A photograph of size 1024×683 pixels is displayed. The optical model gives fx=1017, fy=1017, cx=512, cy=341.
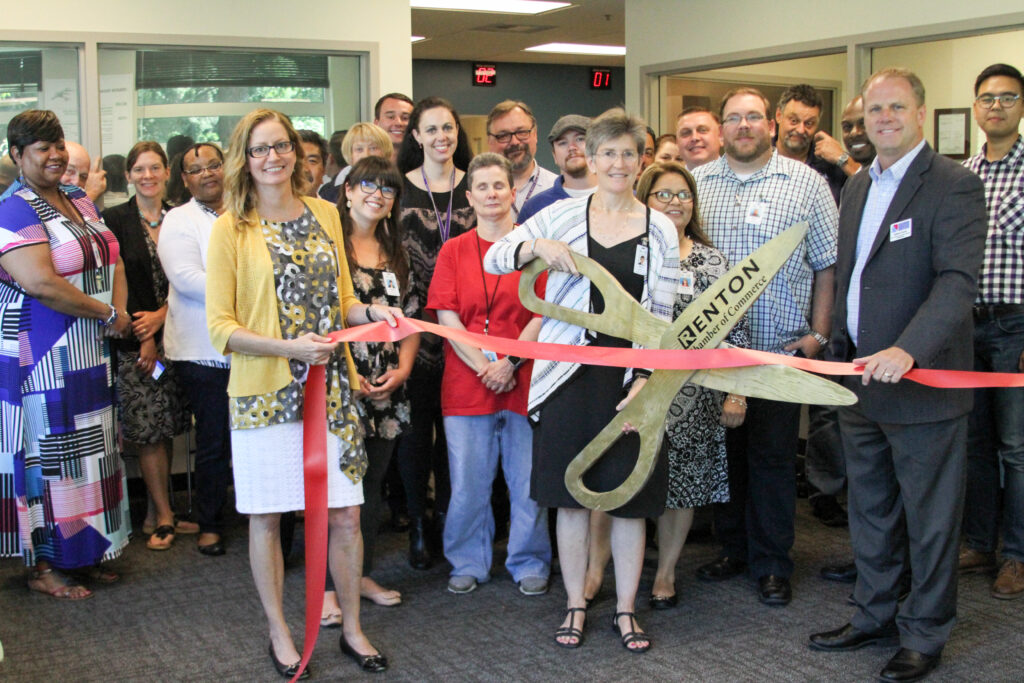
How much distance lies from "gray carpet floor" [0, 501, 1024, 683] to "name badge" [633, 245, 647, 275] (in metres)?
1.20

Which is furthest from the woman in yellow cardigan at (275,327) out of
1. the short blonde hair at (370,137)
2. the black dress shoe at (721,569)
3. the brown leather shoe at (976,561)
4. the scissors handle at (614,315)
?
the brown leather shoe at (976,561)

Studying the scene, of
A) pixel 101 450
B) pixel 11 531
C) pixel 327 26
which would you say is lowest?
pixel 11 531

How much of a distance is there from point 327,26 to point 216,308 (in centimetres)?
391

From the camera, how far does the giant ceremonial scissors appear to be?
267 cm

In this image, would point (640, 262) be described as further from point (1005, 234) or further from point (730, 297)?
point (1005, 234)

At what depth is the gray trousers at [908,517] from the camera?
296 centimetres

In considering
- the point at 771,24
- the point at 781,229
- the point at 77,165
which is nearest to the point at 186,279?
the point at 77,165

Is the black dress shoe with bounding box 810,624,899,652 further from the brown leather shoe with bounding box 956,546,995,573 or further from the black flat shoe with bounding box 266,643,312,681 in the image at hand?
the black flat shoe with bounding box 266,643,312,681

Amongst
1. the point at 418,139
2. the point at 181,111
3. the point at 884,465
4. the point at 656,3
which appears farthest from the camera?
the point at 656,3

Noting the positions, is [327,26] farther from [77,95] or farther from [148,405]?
[148,405]

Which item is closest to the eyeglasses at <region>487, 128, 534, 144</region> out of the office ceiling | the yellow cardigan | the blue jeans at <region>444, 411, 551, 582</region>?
the blue jeans at <region>444, 411, 551, 582</region>

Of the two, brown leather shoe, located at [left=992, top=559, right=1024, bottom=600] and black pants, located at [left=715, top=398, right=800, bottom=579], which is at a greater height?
black pants, located at [left=715, top=398, right=800, bottom=579]

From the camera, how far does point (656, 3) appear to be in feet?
26.2

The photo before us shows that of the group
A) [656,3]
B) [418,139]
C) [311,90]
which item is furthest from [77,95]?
[656,3]
